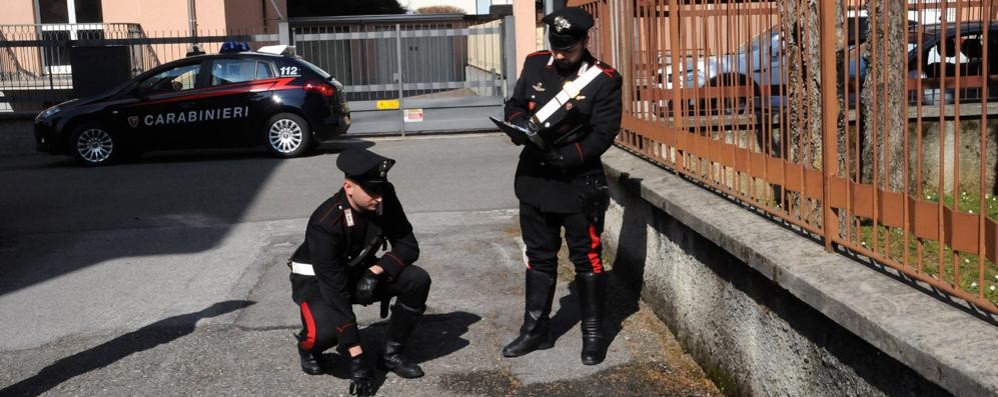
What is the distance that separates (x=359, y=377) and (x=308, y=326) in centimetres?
43

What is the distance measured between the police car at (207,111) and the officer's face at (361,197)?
10.4 metres

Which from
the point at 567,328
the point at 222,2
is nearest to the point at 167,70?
the point at 222,2

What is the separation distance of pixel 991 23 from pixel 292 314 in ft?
15.1

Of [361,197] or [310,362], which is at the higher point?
[361,197]

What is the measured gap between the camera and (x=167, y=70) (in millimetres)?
15586

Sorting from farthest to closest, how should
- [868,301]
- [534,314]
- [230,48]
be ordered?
1. [230,48]
2. [534,314]
3. [868,301]

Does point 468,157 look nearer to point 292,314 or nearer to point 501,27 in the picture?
point 501,27

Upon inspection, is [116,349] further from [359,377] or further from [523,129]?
[523,129]

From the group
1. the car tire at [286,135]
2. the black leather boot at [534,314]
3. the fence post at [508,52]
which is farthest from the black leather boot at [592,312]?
the fence post at [508,52]

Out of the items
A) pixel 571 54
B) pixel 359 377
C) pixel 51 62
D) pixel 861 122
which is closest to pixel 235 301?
pixel 359 377

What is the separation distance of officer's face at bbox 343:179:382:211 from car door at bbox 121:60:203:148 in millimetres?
10729

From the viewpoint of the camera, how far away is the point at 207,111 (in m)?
15.5

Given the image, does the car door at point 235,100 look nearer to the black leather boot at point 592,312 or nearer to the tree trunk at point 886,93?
the black leather boot at point 592,312

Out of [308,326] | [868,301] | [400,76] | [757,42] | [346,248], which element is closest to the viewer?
[868,301]
